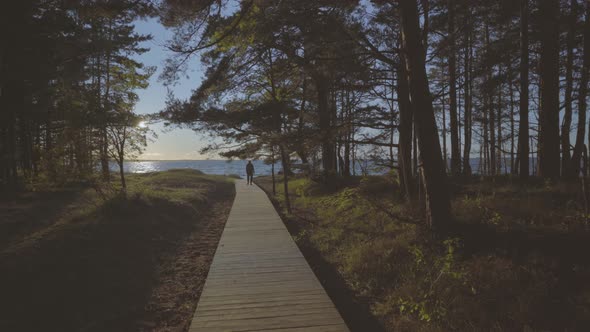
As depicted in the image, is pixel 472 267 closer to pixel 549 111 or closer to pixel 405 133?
pixel 405 133

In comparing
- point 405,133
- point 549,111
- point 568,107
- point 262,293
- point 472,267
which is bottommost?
point 262,293

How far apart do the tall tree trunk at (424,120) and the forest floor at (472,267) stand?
55 cm

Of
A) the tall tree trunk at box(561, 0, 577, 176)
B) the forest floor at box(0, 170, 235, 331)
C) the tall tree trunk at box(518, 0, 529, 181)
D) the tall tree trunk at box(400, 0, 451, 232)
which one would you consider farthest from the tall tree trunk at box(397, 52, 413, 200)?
the forest floor at box(0, 170, 235, 331)

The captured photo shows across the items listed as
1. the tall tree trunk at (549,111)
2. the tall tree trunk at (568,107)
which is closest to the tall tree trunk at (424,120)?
the tall tree trunk at (568,107)

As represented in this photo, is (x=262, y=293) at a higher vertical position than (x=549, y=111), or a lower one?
lower

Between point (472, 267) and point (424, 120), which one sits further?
point (424, 120)

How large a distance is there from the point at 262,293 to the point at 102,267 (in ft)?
11.8

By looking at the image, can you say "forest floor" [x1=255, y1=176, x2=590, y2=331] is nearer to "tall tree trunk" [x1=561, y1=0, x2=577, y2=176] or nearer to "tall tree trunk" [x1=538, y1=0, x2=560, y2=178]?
"tall tree trunk" [x1=538, y1=0, x2=560, y2=178]

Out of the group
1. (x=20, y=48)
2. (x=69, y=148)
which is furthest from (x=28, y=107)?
(x=69, y=148)

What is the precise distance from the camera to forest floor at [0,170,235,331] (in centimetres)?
451

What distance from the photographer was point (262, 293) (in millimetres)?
4816

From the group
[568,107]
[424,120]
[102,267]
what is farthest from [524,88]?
[102,267]

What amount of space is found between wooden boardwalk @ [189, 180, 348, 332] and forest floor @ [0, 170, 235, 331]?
534 millimetres

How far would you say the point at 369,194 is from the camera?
A: 1101cm
